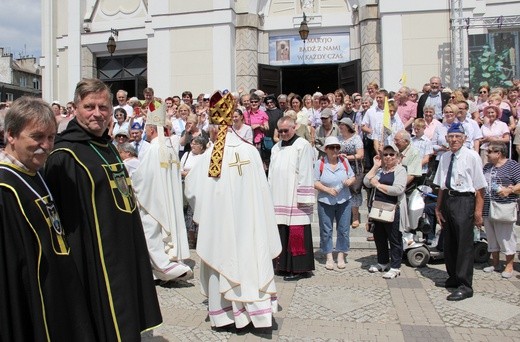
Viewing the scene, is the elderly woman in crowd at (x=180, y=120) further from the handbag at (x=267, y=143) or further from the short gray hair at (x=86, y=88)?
the short gray hair at (x=86, y=88)

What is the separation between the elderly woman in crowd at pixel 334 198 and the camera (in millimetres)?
7023

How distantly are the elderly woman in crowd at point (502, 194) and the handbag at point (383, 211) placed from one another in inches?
52.9

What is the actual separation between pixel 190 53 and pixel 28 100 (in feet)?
45.6

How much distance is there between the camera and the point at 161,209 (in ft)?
20.2

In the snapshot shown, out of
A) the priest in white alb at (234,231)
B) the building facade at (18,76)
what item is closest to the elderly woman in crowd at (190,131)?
the priest in white alb at (234,231)

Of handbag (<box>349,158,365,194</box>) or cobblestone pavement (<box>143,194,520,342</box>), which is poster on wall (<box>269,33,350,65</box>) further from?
cobblestone pavement (<box>143,194,520,342</box>)

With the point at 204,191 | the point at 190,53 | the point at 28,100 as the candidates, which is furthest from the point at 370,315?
the point at 190,53

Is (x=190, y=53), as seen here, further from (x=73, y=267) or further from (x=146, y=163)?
(x=73, y=267)

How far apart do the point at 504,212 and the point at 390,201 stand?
4.89 feet

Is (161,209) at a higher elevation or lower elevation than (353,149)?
lower

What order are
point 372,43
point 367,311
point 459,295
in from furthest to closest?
point 372,43 < point 459,295 < point 367,311

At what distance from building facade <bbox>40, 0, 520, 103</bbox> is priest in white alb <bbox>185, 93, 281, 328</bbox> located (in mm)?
10810

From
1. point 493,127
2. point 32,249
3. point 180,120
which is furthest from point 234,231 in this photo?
point 493,127

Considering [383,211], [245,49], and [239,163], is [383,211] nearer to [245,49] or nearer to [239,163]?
[239,163]
